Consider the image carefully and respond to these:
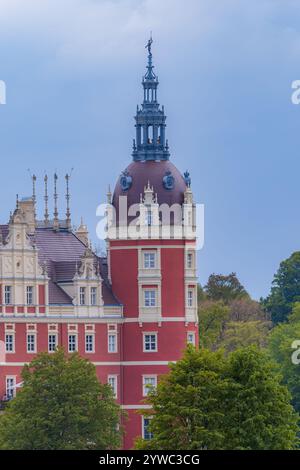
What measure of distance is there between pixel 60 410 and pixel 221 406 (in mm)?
9553

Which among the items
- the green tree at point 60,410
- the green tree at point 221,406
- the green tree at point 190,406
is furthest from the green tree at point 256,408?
the green tree at point 60,410

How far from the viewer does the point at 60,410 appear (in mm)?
187250

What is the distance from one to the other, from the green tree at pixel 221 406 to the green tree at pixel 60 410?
14.3ft

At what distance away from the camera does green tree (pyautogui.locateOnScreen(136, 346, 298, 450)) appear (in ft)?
A: 583

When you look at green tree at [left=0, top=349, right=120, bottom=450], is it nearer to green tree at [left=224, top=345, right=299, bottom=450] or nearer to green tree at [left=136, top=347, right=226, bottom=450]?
green tree at [left=136, top=347, right=226, bottom=450]

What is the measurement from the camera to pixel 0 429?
186 meters

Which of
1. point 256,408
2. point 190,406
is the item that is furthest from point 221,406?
point 256,408

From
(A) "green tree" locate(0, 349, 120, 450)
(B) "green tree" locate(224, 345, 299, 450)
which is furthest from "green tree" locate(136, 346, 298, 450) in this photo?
(A) "green tree" locate(0, 349, 120, 450)

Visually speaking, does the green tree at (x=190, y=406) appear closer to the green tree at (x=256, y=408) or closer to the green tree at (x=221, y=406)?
the green tree at (x=221, y=406)

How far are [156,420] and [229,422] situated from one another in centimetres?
328

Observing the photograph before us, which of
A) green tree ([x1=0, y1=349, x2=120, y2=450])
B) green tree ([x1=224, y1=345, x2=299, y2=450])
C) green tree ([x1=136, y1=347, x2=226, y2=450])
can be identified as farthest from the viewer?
green tree ([x1=0, y1=349, x2=120, y2=450])

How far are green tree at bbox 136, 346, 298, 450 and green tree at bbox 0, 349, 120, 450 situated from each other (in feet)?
14.3
